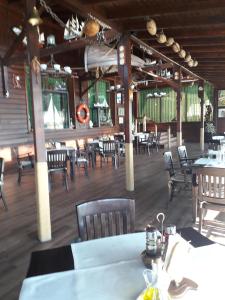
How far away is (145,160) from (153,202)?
4.66 metres

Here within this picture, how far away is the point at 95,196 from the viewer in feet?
16.7

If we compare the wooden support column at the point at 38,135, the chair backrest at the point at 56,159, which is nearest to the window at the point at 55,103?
the chair backrest at the point at 56,159

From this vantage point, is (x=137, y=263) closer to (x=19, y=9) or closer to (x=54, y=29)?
(x=19, y=9)

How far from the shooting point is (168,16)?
487 cm

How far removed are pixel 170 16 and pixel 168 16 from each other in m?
0.03

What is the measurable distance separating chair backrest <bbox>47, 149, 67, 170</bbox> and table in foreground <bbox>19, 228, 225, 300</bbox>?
4.08 metres

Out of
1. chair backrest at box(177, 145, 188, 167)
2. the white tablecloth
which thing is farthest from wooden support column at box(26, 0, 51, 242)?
chair backrest at box(177, 145, 188, 167)

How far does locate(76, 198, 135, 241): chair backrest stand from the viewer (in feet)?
6.18

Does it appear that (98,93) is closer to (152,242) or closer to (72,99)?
(72,99)

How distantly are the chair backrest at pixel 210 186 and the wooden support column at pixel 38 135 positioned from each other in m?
1.78

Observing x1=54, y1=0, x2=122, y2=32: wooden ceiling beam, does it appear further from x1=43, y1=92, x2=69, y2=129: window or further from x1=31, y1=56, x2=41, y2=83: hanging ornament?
x1=43, y1=92, x2=69, y2=129: window

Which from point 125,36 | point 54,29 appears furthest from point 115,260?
point 54,29

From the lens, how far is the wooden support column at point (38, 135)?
3.24 metres

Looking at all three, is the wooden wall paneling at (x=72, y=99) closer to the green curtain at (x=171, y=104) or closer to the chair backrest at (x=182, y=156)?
the chair backrest at (x=182, y=156)
